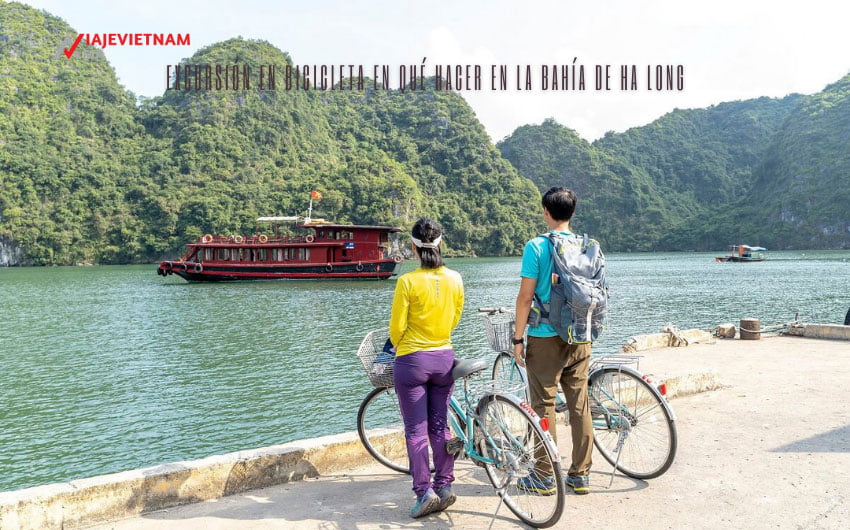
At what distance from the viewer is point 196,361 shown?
15188mm

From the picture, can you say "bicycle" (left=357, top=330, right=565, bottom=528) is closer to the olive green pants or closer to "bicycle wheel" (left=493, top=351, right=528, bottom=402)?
the olive green pants

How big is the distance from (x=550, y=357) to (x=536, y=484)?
665mm

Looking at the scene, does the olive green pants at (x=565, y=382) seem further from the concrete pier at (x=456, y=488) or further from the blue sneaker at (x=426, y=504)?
the blue sneaker at (x=426, y=504)

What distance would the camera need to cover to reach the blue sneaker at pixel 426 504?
10.6 ft

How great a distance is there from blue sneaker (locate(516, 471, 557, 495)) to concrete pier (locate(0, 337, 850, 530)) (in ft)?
0.55

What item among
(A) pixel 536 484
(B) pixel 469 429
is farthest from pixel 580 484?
(B) pixel 469 429

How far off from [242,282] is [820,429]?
1674 inches

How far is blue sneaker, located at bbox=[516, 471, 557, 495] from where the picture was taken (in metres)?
3.22

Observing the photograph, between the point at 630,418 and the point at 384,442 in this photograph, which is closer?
the point at 630,418

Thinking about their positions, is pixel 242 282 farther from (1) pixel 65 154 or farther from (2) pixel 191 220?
(1) pixel 65 154

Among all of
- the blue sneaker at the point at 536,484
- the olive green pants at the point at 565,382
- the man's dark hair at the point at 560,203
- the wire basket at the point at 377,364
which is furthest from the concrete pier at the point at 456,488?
the man's dark hair at the point at 560,203

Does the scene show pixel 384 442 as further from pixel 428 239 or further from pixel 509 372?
pixel 428 239

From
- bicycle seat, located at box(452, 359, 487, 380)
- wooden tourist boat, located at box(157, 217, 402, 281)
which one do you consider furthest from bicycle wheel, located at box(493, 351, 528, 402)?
wooden tourist boat, located at box(157, 217, 402, 281)

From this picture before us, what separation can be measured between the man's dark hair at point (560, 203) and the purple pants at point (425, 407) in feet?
3.12
